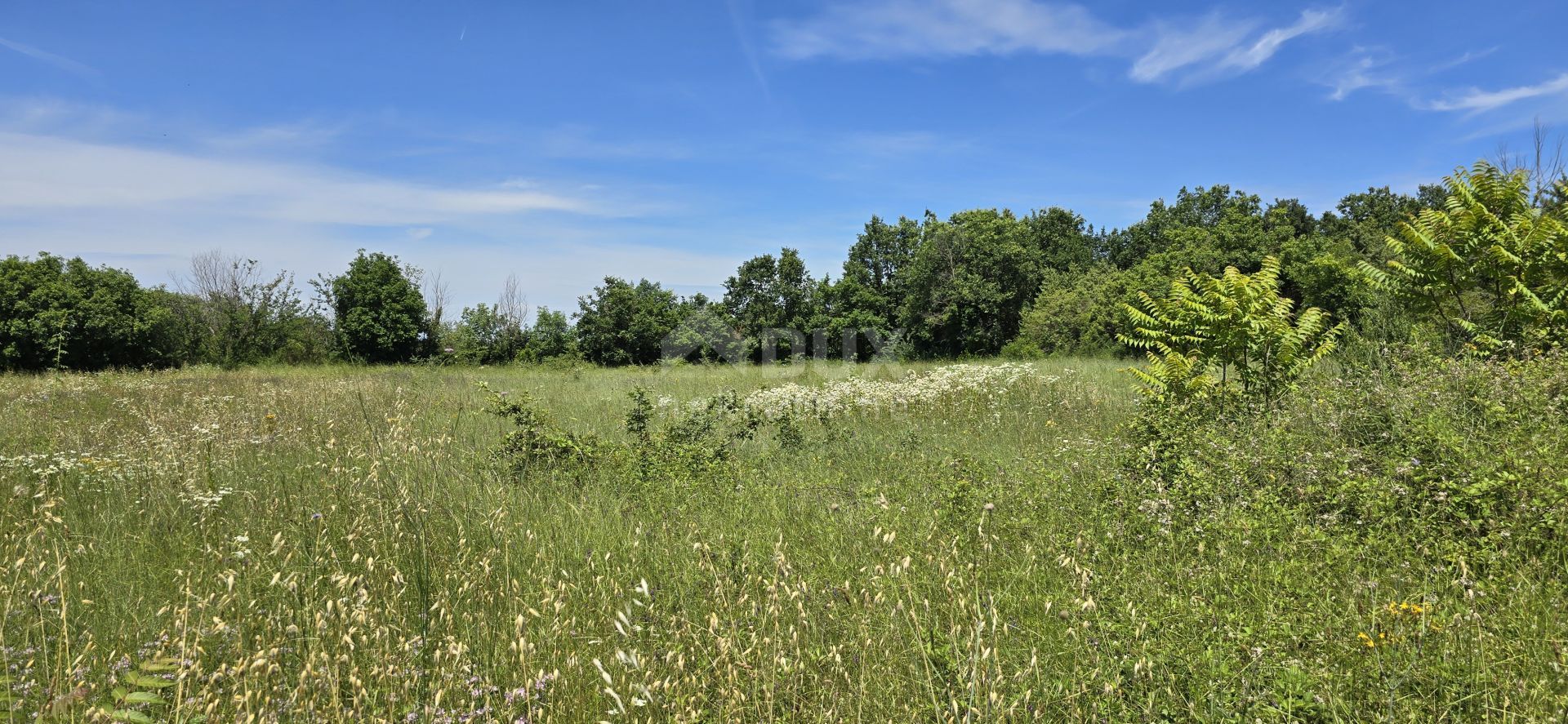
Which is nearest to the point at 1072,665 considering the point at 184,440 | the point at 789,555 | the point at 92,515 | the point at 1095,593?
the point at 1095,593

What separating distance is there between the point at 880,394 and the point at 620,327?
97.0 ft

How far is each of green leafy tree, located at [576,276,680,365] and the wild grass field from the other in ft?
101

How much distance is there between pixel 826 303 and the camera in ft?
138

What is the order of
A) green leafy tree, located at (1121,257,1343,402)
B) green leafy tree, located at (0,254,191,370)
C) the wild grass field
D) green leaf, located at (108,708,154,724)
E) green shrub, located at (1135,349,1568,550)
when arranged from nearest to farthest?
green leaf, located at (108,708,154,724) → the wild grass field → green shrub, located at (1135,349,1568,550) → green leafy tree, located at (1121,257,1343,402) → green leafy tree, located at (0,254,191,370)

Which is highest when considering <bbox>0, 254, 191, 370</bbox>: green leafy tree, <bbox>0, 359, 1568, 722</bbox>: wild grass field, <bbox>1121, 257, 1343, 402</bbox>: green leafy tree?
<bbox>0, 254, 191, 370</bbox>: green leafy tree

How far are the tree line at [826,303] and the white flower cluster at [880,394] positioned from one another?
11.3 meters

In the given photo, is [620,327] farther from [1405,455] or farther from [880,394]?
[1405,455]

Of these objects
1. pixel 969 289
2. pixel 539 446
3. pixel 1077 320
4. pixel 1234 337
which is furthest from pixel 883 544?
pixel 969 289

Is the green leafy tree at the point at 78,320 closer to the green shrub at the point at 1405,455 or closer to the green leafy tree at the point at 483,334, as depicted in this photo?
the green leafy tree at the point at 483,334

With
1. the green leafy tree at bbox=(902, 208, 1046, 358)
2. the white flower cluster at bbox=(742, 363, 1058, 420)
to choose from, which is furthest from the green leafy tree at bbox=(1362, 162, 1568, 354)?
the green leafy tree at bbox=(902, 208, 1046, 358)

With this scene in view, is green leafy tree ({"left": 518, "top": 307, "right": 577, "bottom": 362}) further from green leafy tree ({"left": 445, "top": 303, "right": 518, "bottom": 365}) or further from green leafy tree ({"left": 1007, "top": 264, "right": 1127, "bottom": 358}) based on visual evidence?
green leafy tree ({"left": 1007, "top": 264, "right": 1127, "bottom": 358})

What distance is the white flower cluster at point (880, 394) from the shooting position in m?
9.25

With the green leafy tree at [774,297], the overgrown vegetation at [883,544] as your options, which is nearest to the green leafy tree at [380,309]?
the green leafy tree at [774,297]

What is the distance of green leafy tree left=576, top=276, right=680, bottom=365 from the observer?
122 feet
